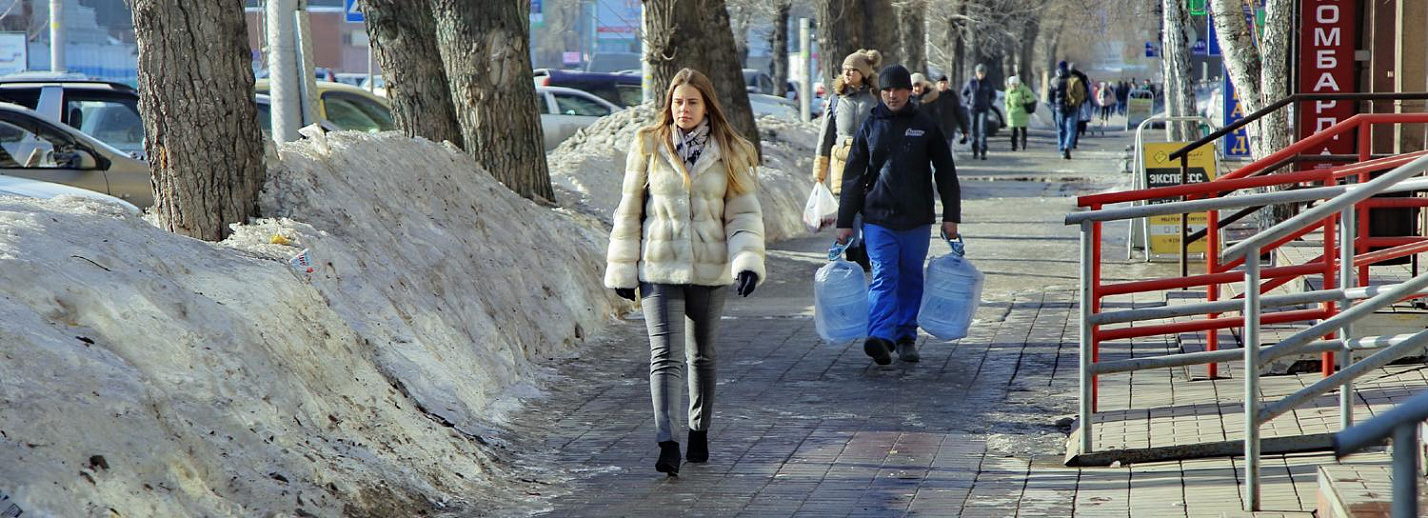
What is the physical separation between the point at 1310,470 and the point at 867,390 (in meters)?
2.61

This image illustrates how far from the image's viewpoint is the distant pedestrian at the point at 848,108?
447 inches

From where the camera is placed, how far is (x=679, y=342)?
20.7 ft

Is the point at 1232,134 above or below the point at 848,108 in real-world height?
below

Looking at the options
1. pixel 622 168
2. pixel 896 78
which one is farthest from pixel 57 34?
pixel 896 78

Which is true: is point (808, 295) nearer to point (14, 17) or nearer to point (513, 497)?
point (513, 497)

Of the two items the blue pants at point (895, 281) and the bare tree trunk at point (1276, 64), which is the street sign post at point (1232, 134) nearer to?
the bare tree trunk at point (1276, 64)

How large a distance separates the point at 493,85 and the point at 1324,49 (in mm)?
6263

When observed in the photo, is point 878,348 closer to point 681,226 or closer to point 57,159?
point 681,226

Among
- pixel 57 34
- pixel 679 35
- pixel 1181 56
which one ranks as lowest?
pixel 1181 56

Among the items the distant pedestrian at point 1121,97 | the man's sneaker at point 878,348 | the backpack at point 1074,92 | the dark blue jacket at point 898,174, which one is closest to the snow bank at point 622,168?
the dark blue jacket at point 898,174

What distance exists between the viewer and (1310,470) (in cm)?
574

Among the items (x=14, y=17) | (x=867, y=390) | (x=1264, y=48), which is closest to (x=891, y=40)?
(x=1264, y=48)

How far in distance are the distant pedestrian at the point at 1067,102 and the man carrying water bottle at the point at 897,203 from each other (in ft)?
69.9

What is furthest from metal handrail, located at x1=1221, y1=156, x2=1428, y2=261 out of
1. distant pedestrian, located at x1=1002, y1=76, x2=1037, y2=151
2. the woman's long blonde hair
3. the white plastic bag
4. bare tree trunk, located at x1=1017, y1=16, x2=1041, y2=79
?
bare tree trunk, located at x1=1017, y1=16, x2=1041, y2=79
